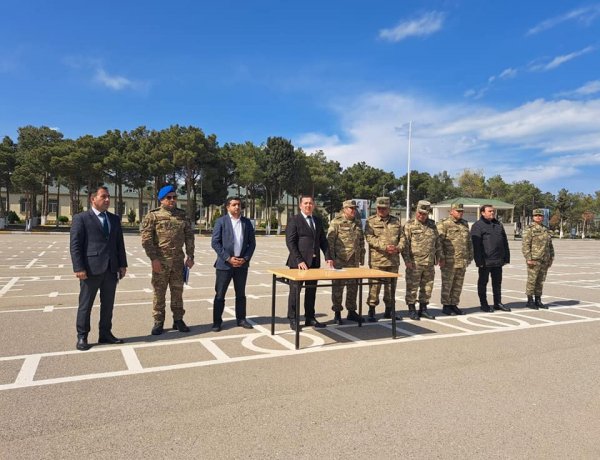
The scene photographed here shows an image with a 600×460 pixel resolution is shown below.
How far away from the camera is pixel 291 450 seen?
3.14 m

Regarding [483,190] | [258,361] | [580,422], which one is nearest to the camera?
[580,422]

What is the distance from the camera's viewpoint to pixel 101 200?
19.0ft

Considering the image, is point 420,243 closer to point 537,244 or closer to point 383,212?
point 383,212

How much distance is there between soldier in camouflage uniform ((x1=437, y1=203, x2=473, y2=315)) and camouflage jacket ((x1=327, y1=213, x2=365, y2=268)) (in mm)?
1900

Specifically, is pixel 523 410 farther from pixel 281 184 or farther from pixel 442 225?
pixel 281 184

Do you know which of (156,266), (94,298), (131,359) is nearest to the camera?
(131,359)

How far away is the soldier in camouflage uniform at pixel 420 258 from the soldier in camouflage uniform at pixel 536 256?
2395mm

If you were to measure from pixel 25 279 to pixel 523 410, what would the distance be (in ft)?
40.0

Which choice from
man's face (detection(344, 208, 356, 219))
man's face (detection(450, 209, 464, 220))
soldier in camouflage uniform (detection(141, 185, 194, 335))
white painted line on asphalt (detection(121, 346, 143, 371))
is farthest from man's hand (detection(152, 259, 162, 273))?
man's face (detection(450, 209, 464, 220))

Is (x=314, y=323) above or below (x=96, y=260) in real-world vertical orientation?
below

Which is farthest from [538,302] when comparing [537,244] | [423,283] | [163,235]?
[163,235]

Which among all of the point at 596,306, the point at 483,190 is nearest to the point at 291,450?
the point at 596,306

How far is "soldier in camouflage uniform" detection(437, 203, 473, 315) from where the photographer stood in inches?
317

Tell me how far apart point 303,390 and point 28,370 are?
2950 mm
